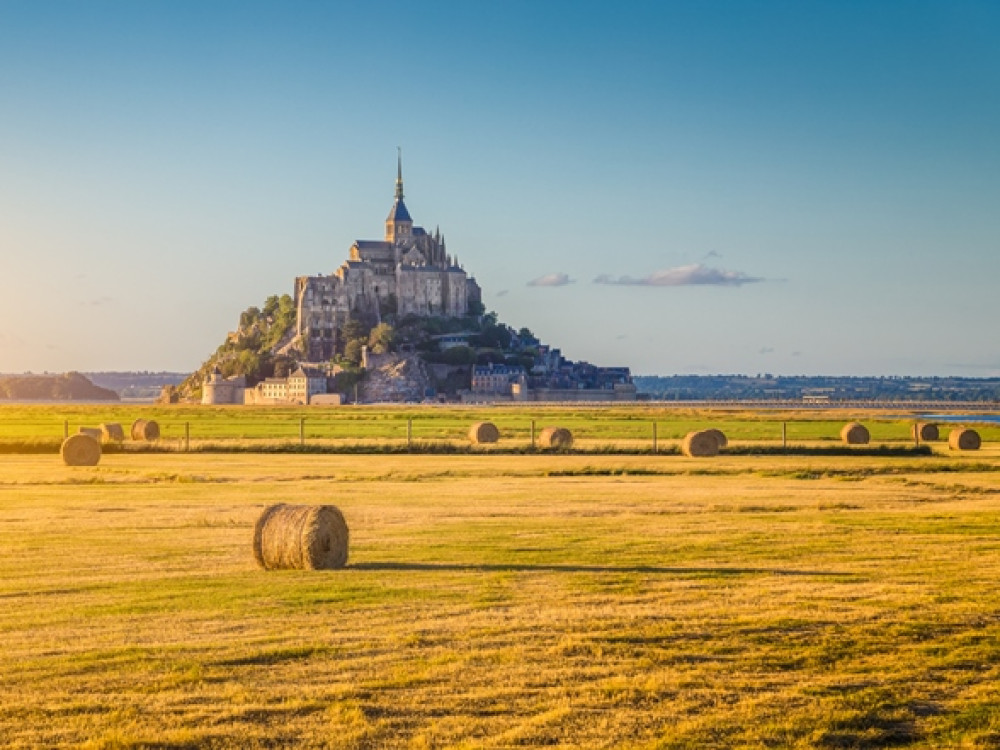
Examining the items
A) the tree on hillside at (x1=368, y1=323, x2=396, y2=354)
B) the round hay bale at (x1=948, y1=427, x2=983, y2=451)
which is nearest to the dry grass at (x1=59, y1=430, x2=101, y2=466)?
the round hay bale at (x1=948, y1=427, x2=983, y2=451)

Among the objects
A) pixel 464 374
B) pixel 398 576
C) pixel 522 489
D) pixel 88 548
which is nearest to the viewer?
pixel 398 576

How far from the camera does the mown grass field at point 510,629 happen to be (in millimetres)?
9352

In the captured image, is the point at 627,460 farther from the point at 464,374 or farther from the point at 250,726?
the point at 464,374

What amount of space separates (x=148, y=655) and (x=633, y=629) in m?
4.43

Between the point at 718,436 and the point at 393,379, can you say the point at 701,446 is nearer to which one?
the point at 718,436

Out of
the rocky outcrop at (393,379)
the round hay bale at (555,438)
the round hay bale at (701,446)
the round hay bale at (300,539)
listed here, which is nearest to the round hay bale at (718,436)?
the round hay bale at (701,446)

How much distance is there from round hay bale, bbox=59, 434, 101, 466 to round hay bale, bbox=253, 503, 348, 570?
949 inches

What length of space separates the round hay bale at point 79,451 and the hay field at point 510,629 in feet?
46.2

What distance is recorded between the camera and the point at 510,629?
1253 cm

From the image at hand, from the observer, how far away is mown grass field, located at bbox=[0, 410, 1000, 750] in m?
9.35

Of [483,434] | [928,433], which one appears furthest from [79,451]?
[928,433]

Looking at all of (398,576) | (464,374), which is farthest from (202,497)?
(464,374)

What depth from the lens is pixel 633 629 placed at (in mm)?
12539

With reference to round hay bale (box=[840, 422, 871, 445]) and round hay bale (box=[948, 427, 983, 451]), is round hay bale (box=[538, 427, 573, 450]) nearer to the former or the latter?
round hay bale (box=[840, 422, 871, 445])
